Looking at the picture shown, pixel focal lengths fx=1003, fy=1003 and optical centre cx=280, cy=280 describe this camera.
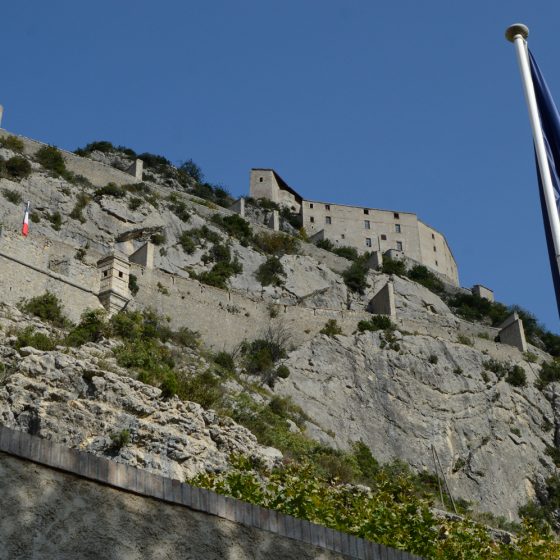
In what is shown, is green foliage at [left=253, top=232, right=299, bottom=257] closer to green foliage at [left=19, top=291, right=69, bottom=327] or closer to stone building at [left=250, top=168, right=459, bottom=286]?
stone building at [left=250, top=168, right=459, bottom=286]

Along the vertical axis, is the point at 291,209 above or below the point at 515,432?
above

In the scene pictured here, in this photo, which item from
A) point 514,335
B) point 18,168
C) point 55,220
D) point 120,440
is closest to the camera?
point 120,440

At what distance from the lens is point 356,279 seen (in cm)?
4841

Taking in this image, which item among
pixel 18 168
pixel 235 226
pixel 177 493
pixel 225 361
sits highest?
pixel 235 226

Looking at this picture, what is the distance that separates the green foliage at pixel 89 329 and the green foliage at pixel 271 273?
57.3 feet

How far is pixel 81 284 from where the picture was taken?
2859 cm

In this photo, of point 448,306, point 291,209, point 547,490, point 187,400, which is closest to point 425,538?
point 187,400

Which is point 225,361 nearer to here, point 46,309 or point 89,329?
point 89,329

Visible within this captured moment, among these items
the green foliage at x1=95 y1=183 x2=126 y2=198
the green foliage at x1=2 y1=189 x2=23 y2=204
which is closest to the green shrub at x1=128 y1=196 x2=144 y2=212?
the green foliage at x1=95 y1=183 x2=126 y2=198

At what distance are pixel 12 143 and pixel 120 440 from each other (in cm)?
2910

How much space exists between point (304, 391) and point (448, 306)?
2219cm

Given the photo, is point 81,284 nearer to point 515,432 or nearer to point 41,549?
point 515,432

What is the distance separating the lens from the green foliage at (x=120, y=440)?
20.2 meters

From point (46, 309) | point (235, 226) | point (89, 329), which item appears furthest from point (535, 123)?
point (235, 226)
